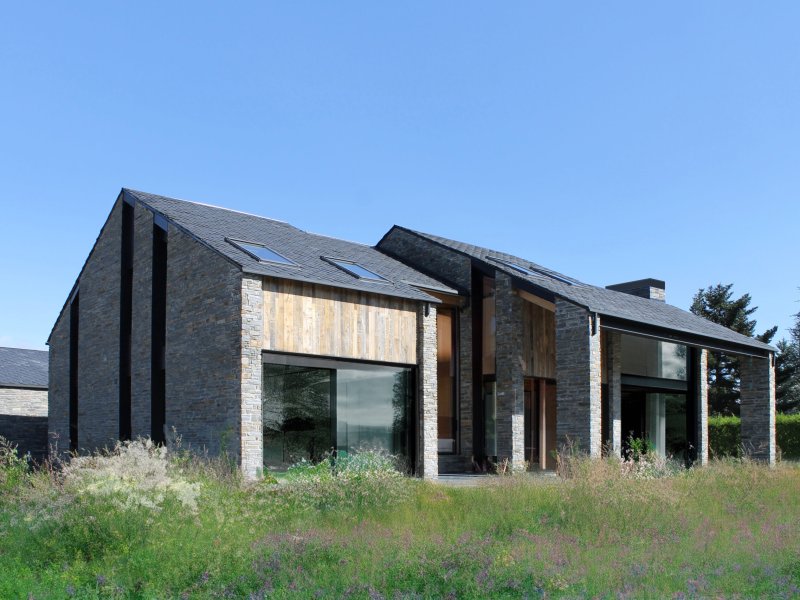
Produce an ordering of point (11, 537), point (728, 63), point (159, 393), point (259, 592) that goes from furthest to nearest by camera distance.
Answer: point (159, 393) < point (728, 63) < point (11, 537) < point (259, 592)

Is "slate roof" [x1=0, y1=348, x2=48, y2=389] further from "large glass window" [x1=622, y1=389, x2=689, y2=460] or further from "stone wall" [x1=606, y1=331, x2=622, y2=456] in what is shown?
"large glass window" [x1=622, y1=389, x2=689, y2=460]

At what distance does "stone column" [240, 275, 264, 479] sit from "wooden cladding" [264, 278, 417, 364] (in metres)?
0.21

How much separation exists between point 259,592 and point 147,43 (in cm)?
726

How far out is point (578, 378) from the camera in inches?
647

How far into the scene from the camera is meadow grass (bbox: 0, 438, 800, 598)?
681 centimetres

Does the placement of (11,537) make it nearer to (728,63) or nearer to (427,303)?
(427,303)

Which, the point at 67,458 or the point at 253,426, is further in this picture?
the point at 67,458

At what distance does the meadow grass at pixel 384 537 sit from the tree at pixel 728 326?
92.5ft

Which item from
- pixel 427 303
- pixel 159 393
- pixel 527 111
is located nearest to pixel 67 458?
pixel 159 393

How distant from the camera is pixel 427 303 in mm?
16750

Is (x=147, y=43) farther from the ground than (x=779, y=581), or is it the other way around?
(x=147, y=43)

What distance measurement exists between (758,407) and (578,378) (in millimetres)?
9055

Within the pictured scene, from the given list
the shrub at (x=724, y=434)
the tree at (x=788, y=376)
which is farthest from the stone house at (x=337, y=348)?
the tree at (x=788, y=376)

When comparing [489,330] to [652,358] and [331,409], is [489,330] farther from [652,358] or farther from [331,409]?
[652,358]
